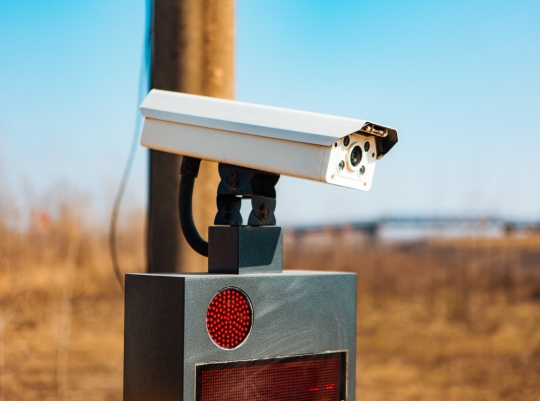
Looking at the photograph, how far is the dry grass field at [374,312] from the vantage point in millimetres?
7953

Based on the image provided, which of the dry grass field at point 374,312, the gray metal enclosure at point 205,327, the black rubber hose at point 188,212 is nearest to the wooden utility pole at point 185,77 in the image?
the black rubber hose at point 188,212

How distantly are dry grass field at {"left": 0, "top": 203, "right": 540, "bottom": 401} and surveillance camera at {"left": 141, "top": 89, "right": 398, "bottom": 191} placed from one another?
5.40 metres

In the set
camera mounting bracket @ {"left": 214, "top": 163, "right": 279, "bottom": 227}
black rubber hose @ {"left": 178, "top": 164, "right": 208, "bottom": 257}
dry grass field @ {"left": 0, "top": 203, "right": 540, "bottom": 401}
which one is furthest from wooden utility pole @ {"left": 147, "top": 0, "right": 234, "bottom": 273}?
dry grass field @ {"left": 0, "top": 203, "right": 540, "bottom": 401}

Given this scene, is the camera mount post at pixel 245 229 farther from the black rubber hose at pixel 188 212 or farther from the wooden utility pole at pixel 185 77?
the wooden utility pole at pixel 185 77

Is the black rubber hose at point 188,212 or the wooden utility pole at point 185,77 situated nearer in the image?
the black rubber hose at point 188,212

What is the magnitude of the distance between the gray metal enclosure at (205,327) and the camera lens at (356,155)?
0.77ft

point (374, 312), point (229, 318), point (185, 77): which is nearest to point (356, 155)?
point (229, 318)

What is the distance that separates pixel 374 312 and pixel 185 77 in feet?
38.4

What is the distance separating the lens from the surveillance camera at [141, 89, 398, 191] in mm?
1302

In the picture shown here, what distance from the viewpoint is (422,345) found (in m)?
10.7

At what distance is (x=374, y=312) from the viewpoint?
13.1m

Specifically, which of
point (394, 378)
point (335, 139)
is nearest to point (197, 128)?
point (335, 139)

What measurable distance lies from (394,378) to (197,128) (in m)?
7.88

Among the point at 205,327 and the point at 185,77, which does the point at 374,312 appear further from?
the point at 205,327
